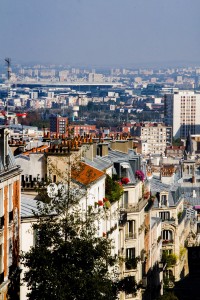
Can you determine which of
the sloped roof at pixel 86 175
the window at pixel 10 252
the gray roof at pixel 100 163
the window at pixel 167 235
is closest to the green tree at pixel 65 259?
the window at pixel 10 252

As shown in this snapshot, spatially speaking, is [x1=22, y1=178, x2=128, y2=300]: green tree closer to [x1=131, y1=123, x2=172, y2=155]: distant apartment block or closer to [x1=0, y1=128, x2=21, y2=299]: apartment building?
[x1=0, y1=128, x2=21, y2=299]: apartment building

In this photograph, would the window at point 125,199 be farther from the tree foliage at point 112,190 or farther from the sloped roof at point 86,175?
the sloped roof at point 86,175

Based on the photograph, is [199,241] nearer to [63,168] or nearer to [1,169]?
[63,168]

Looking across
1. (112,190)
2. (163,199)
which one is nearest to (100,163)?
(112,190)

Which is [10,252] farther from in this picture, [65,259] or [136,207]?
[136,207]

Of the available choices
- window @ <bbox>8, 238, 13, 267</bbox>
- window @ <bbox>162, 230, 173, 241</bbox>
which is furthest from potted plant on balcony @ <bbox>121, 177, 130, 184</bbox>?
window @ <bbox>162, 230, 173, 241</bbox>
